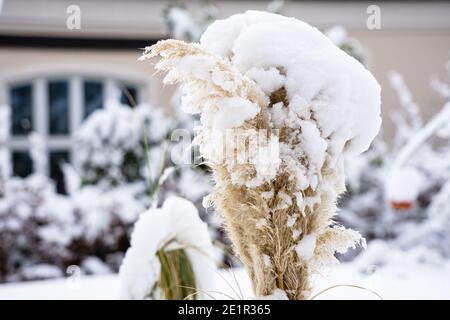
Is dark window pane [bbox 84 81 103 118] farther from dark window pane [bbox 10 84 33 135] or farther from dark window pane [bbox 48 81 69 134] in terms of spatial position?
dark window pane [bbox 10 84 33 135]

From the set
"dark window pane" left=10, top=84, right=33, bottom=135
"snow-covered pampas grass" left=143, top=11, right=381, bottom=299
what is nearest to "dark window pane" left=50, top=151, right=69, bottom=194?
"dark window pane" left=10, top=84, right=33, bottom=135

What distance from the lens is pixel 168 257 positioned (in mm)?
2047

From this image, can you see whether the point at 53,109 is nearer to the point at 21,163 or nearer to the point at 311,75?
the point at 21,163

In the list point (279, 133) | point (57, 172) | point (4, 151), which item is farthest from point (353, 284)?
point (57, 172)

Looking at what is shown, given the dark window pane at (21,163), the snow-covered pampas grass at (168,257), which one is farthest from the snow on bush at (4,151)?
the snow-covered pampas grass at (168,257)

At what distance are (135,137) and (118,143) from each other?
0.18 metres

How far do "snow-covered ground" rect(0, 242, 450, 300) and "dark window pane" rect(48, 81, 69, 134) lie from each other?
3.42 metres

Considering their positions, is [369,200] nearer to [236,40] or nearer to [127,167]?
[127,167]

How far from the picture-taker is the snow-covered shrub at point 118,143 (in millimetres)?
5543

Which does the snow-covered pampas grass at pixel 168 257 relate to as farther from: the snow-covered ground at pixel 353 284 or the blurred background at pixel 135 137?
the blurred background at pixel 135 137

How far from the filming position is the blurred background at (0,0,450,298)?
5.27m

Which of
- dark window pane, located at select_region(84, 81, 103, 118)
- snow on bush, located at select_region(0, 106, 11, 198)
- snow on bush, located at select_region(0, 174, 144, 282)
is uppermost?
dark window pane, located at select_region(84, 81, 103, 118)

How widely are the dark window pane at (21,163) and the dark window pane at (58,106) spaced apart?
441 millimetres
